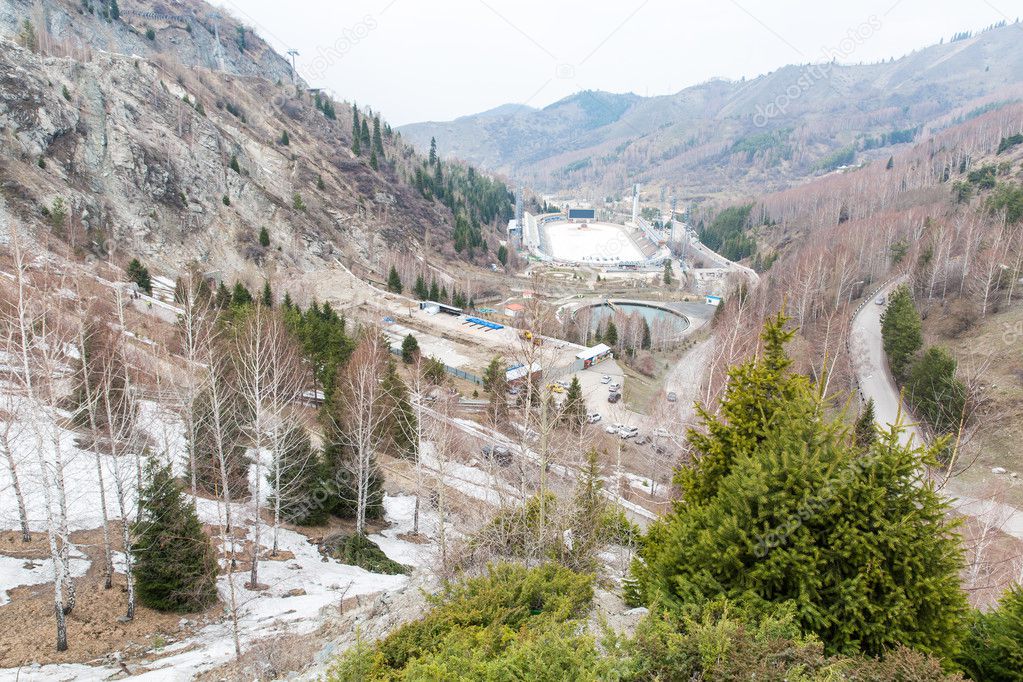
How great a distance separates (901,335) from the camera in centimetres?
3447

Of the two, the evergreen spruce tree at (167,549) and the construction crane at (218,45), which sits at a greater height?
the construction crane at (218,45)

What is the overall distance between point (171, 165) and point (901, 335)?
6526 cm

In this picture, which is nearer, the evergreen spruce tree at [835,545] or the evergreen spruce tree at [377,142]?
the evergreen spruce tree at [835,545]

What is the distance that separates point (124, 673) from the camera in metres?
9.61

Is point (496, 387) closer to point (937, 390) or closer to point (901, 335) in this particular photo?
point (937, 390)

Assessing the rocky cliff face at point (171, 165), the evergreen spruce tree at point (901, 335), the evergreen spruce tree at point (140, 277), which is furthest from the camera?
the rocky cliff face at point (171, 165)

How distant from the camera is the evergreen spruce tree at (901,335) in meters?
34.1

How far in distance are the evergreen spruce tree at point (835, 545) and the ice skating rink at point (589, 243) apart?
109 metres

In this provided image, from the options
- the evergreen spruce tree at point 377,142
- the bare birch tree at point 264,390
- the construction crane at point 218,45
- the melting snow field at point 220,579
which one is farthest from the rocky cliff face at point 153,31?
the melting snow field at point 220,579

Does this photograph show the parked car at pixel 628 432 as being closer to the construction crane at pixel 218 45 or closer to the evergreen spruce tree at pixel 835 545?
the evergreen spruce tree at pixel 835 545

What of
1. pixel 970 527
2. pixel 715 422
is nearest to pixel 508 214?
pixel 970 527

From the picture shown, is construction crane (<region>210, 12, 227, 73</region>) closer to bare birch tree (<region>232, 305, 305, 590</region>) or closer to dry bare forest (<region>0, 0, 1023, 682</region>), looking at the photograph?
dry bare forest (<region>0, 0, 1023, 682</region>)

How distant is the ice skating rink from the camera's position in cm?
12125

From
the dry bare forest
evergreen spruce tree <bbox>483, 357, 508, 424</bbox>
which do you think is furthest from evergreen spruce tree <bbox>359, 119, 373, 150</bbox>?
evergreen spruce tree <bbox>483, 357, 508, 424</bbox>
